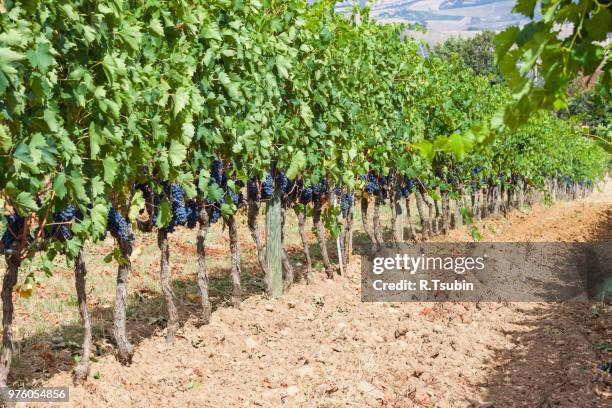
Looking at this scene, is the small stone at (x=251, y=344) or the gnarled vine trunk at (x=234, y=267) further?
the gnarled vine trunk at (x=234, y=267)

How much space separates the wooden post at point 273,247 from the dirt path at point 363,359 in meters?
0.21

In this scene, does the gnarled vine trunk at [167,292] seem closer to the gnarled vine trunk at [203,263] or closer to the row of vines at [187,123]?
the row of vines at [187,123]

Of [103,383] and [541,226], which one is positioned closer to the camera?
[103,383]

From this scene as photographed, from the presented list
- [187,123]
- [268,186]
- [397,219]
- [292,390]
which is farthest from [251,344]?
[397,219]

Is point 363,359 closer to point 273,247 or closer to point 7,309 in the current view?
point 273,247

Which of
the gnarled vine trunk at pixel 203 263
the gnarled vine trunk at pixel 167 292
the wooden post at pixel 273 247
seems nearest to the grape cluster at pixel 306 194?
the wooden post at pixel 273 247

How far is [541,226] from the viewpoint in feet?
67.1

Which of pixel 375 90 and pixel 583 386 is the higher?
pixel 375 90

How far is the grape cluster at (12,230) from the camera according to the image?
531 cm

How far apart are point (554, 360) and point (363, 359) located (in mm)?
2162

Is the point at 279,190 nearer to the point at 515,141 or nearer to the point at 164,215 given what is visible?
the point at 164,215

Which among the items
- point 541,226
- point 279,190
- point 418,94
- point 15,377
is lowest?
point 541,226

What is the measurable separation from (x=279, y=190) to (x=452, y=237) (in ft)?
26.4

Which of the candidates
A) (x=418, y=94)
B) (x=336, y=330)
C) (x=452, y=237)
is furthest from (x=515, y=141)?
(x=336, y=330)
